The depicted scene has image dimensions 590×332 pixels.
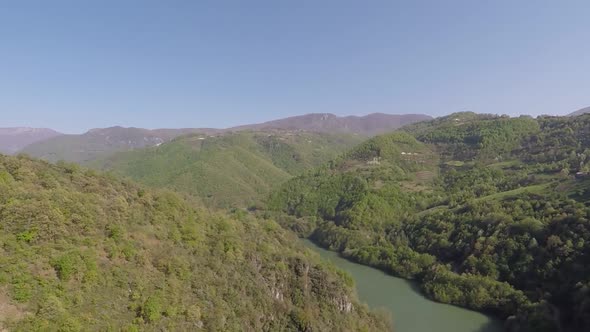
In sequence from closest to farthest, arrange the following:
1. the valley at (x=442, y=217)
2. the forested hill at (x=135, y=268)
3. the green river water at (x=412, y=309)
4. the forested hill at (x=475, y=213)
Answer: the forested hill at (x=135, y=268), the valley at (x=442, y=217), the green river water at (x=412, y=309), the forested hill at (x=475, y=213)

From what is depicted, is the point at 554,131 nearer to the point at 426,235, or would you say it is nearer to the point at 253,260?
the point at 426,235

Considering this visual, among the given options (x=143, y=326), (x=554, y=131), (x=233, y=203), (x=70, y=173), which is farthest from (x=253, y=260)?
(x=554, y=131)

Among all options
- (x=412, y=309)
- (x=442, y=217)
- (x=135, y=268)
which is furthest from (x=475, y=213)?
(x=135, y=268)

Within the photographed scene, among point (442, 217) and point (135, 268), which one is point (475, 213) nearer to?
point (442, 217)

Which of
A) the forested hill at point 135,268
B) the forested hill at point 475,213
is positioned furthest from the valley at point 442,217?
the forested hill at point 135,268

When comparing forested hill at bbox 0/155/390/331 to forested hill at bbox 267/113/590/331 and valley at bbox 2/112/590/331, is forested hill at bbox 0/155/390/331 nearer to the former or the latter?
valley at bbox 2/112/590/331

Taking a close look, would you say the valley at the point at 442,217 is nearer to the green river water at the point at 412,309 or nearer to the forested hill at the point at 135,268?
the green river water at the point at 412,309
